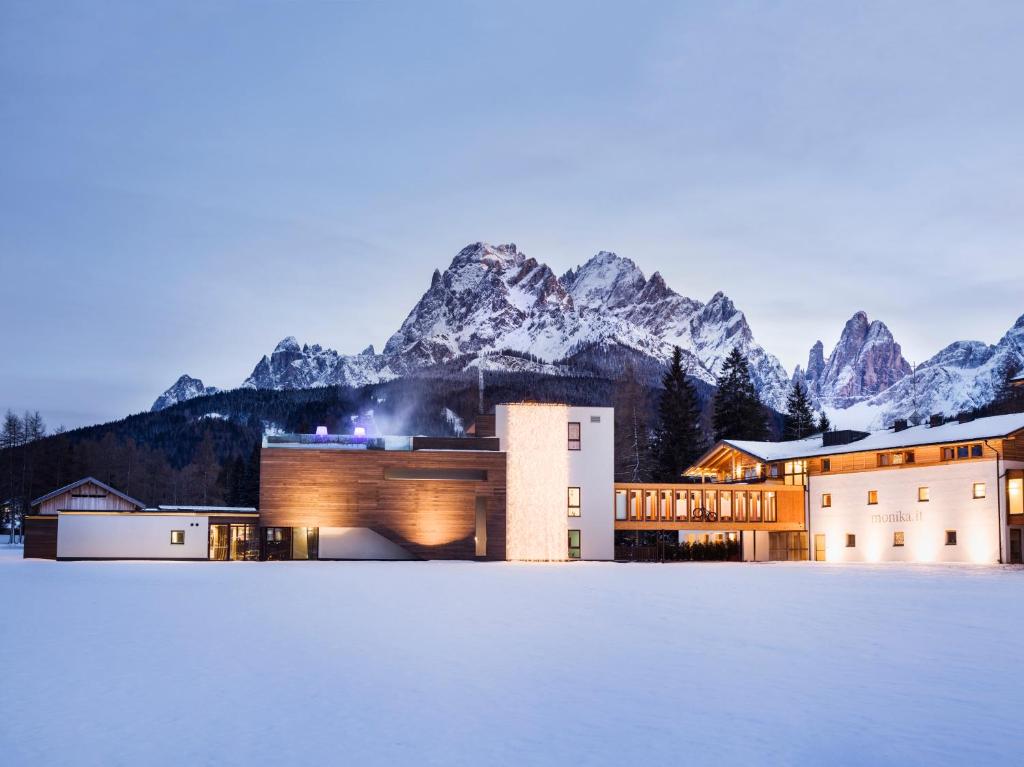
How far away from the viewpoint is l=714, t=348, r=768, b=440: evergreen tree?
77375mm

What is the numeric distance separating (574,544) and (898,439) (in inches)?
666

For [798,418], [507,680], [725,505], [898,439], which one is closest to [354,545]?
[725,505]

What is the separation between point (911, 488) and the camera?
47719 millimetres

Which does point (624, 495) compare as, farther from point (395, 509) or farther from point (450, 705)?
point (450, 705)

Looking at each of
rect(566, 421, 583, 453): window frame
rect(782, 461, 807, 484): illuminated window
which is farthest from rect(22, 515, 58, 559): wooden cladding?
rect(782, 461, 807, 484): illuminated window

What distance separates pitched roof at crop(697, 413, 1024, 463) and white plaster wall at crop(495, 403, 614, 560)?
11143 millimetres

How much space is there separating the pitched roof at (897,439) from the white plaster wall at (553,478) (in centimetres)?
1114

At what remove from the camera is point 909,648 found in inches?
583

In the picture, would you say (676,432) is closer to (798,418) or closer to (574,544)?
(798,418)

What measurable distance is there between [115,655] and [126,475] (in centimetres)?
8441

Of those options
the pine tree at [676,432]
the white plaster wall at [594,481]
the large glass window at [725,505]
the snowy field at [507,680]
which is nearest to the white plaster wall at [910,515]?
the large glass window at [725,505]

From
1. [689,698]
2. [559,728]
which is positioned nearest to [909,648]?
[689,698]

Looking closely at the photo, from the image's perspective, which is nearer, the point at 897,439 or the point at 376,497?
the point at 376,497

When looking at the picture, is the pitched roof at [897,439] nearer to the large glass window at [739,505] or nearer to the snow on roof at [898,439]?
the snow on roof at [898,439]
